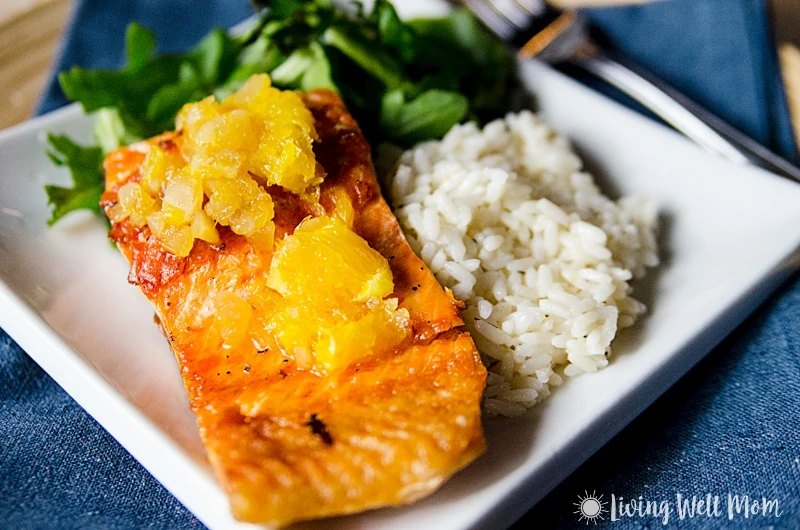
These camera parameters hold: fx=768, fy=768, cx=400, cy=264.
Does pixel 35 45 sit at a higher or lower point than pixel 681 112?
higher

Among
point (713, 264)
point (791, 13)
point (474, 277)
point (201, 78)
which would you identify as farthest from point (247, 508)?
point (791, 13)

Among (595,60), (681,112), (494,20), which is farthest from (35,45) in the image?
(681,112)

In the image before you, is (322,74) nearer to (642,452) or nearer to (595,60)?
(595,60)

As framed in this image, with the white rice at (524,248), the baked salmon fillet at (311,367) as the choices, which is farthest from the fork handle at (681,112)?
the baked salmon fillet at (311,367)

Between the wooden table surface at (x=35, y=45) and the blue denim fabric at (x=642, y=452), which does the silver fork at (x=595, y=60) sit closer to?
the wooden table surface at (x=35, y=45)

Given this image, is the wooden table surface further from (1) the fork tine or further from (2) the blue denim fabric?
(2) the blue denim fabric

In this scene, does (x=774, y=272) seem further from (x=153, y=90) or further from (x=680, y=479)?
(x=153, y=90)
